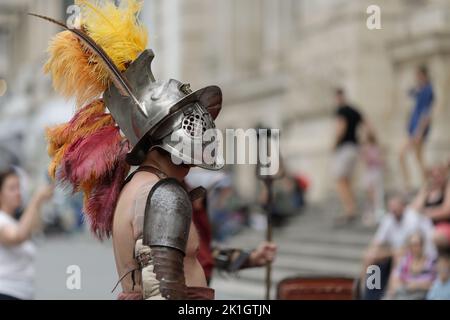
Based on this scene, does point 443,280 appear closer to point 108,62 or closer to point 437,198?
point 108,62

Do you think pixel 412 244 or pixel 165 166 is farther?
pixel 412 244

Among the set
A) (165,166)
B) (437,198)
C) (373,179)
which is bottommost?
(165,166)

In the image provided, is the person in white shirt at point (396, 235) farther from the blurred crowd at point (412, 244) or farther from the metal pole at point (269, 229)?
the metal pole at point (269, 229)

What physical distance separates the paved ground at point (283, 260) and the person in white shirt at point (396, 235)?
1.30 m

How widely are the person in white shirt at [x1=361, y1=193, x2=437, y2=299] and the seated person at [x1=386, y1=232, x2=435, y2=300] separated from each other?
0.29ft

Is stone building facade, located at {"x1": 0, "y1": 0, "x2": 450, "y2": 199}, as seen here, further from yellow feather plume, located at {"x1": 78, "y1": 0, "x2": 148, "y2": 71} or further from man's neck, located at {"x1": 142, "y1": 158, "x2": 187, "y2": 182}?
man's neck, located at {"x1": 142, "y1": 158, "x2": 187, "y2": 182}

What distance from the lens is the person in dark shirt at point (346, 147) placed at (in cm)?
1475

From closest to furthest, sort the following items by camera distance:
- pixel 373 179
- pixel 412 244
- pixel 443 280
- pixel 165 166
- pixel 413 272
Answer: pixel 165 166 < pixel 443 280 < pixel 413 272 < pixel 412 244 < pixel 373 179

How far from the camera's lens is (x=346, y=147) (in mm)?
14992

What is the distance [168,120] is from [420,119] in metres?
10.1

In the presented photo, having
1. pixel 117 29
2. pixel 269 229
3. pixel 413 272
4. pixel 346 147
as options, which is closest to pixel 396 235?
pixel 413 272

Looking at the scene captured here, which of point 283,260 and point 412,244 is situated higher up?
point 283,260

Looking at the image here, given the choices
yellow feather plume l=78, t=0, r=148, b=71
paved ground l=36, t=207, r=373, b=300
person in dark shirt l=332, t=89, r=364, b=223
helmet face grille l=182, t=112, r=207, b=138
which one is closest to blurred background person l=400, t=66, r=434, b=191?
person in dark shirt l=332, t=89, r=364, b=223

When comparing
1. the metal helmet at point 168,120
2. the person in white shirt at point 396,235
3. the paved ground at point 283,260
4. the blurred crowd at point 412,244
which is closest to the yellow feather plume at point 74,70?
the metal helmet at point 168,120
